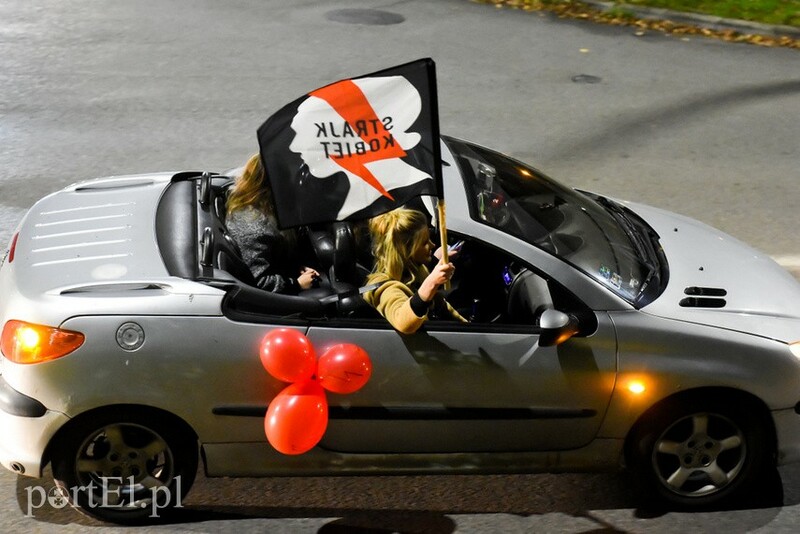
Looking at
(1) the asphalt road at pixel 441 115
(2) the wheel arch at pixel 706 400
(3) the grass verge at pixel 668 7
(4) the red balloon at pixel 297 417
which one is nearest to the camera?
(4) the red balloon at pixel 297 417

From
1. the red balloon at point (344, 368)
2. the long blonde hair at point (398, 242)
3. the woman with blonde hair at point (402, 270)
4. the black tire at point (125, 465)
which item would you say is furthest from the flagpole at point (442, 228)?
the black tire at point (125, 465)

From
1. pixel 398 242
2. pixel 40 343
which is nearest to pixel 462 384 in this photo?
pixel 398 242

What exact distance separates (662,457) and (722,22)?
363 inches

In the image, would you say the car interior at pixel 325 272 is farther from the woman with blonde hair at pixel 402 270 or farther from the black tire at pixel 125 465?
the black tire at pixel 125 465

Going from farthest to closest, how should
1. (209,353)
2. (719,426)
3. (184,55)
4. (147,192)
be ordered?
(184,55) → (147,192) → (719,426) → (209,353)

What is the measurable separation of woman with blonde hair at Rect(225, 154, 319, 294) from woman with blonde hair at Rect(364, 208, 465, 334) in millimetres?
570

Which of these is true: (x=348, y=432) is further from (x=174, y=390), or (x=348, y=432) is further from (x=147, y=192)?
(x=147, y=192)

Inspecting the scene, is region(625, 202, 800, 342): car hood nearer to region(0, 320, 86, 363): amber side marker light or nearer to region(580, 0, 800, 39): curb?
region(0, 320, 86, 363): amber side marker light

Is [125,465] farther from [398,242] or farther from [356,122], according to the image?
[356,122]

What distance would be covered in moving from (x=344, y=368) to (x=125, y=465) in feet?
3.88

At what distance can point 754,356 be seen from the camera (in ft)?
16.5

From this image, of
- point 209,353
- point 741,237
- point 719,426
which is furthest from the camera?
point 741,237

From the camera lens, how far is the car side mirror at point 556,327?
4773 mm

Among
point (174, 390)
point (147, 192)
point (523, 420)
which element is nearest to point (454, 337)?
point (523, 420)
